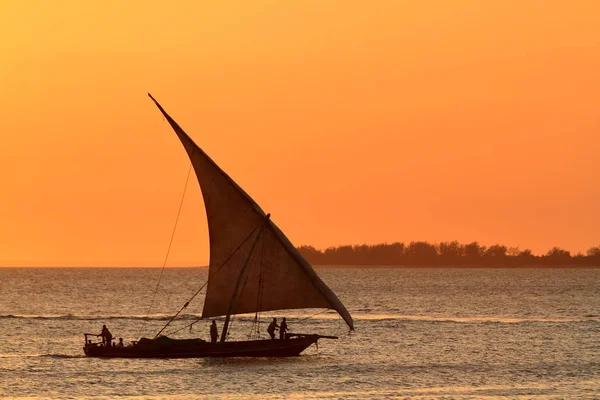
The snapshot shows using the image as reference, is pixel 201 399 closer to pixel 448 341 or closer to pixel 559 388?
pixel 559 388

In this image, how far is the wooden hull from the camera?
213ft

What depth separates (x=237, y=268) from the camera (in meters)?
65.5

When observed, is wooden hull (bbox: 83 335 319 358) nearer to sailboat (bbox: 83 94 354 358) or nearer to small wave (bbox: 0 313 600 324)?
sailboat (bbox: 83 94 354 358)

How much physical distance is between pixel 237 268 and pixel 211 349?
431cm

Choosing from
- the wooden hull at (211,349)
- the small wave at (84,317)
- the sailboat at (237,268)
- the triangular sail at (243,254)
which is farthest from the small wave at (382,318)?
the triangular sail at (243,254)

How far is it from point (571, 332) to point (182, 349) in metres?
38.6

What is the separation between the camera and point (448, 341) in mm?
84250

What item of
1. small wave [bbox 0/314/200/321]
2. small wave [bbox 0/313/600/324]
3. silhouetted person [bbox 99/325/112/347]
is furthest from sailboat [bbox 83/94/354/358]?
small wave [bbox 0/314/200/321]

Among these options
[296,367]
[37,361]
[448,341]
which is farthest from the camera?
[448,341]

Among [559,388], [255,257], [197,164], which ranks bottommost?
[559,388]

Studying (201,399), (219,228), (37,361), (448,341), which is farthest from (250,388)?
(448,341)

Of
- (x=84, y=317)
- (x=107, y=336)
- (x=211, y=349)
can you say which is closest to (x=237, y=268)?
(x=211, y=349)

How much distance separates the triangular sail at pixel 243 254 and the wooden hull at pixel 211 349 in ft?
5.52

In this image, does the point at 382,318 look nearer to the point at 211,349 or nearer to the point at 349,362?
the point at 349,362
